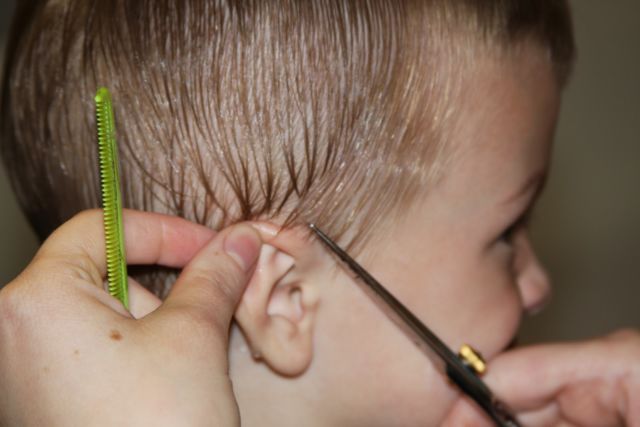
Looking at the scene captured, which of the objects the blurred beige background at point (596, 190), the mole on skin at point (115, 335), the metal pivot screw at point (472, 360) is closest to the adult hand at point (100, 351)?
the mole on skin at point (115, 335)

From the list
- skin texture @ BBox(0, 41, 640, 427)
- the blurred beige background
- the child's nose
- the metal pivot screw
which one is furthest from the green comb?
the blurred beige background

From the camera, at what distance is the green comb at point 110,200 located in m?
0.67

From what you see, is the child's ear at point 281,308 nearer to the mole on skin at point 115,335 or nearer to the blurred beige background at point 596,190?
the mole on skin at point 115,335

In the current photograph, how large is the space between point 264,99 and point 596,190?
966 millimetres

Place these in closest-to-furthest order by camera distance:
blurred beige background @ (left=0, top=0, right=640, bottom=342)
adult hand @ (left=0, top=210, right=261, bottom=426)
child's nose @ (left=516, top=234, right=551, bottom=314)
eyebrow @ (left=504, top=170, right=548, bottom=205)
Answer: adult hand @ (left=0, top=210, right=261, bottom=426)
eyebrow @ (left=504, top=170, right=548, bottom=205)
child's nose @ (left=516, top=234, right=551, bottom=314)
blurred beige background @ (left=0, top=0, right=640, bottom=342)

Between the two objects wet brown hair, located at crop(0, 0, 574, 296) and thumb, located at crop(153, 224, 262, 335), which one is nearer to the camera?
thumb, located at crop(153, 224, 262, 335)

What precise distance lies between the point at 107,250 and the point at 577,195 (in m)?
1.07

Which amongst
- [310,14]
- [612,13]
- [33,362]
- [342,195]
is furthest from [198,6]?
[612,13]

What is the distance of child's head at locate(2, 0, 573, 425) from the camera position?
2.44ft

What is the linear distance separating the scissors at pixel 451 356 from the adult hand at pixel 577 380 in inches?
4.3

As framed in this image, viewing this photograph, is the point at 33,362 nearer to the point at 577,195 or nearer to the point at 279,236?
the point at 279,236

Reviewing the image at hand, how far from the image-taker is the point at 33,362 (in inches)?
23.7

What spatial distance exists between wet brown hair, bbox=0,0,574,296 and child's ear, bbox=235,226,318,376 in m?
0.03

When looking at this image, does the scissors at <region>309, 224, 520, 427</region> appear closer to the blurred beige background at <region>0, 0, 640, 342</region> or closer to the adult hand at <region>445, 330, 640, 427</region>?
the adult hand at <region>445, 330, 640, 427</region>
